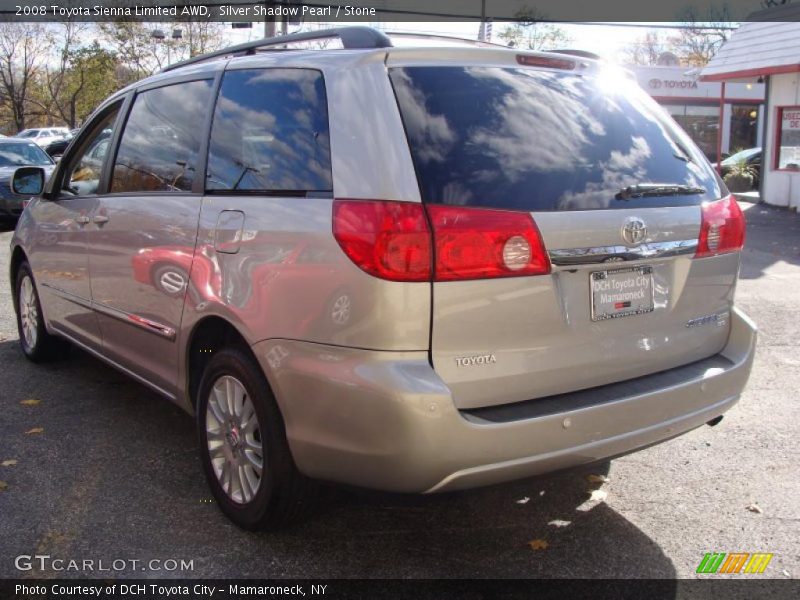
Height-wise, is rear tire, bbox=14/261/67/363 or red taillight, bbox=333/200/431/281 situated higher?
red taillight, bbox=333/200/431/281

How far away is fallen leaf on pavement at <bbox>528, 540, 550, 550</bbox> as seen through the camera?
10.5 ft

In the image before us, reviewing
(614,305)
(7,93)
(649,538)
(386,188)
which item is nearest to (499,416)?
(614,305)

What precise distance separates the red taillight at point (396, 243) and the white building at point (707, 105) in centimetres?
3212

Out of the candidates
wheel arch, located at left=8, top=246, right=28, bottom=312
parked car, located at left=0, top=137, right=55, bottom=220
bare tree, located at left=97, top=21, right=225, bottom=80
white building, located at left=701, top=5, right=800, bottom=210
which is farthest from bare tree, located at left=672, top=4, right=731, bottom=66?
wheel arch, located at left=8, top=246, right=28, bottom=312

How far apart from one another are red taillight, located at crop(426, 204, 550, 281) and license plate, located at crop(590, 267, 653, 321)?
0.96 feet

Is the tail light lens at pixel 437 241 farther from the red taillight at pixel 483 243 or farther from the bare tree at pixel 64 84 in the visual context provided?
the bare tree at pixel 64 84

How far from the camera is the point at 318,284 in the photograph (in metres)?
2.76

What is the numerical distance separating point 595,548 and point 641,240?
4.05 ft

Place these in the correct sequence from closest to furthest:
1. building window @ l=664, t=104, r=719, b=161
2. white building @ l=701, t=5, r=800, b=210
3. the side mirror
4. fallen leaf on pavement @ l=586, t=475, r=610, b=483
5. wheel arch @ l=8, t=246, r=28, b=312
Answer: fallen leaf on pavement @ l=586, t=475, r=610, b=483 → the side mirror → wheel arch @ l=8, t=246, r=28, b=312 → white building @ l=701, t=5, r=800, b=210 → building window @ l=664, t=104, r=719, b=161

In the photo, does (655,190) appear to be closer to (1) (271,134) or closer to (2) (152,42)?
(1) (271,134)

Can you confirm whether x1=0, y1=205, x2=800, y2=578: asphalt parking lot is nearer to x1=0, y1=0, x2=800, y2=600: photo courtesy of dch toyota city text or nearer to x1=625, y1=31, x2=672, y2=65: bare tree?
x1=0, y1=0, x2=800, y2=600: photo courtesy of dch toyota city text

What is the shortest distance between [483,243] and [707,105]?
113ft

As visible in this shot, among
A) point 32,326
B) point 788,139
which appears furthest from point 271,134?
point 788,139

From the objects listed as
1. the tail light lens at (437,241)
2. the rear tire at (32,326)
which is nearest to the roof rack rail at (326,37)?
the tail light lens at (437,241)
